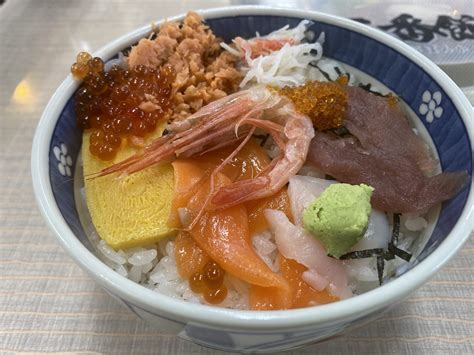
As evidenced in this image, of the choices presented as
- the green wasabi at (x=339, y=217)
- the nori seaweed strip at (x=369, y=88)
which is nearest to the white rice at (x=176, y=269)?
the green wasabi at (x=339, y=217)

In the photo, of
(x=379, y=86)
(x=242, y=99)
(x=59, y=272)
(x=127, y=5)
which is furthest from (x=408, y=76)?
(x=127, y=5)

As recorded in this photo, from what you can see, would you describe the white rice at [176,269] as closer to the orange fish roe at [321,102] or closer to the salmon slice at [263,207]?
the salmon slice at [263,207]

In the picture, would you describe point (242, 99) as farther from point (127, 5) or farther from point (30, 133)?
point (127, 5)

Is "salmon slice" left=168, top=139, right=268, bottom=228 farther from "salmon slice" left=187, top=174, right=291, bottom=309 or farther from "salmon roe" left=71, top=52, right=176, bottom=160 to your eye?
"salmon roe" left=71, top=52, right=176, bottom=160

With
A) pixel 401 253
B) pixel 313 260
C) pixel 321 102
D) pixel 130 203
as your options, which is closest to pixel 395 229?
pixel 401 253

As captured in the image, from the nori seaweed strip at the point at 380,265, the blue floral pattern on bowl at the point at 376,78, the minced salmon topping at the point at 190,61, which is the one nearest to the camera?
the blue floral pattern on bowl at the point at 376,78

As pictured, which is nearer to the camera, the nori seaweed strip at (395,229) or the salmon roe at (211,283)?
the salmon roe at (211,283)
